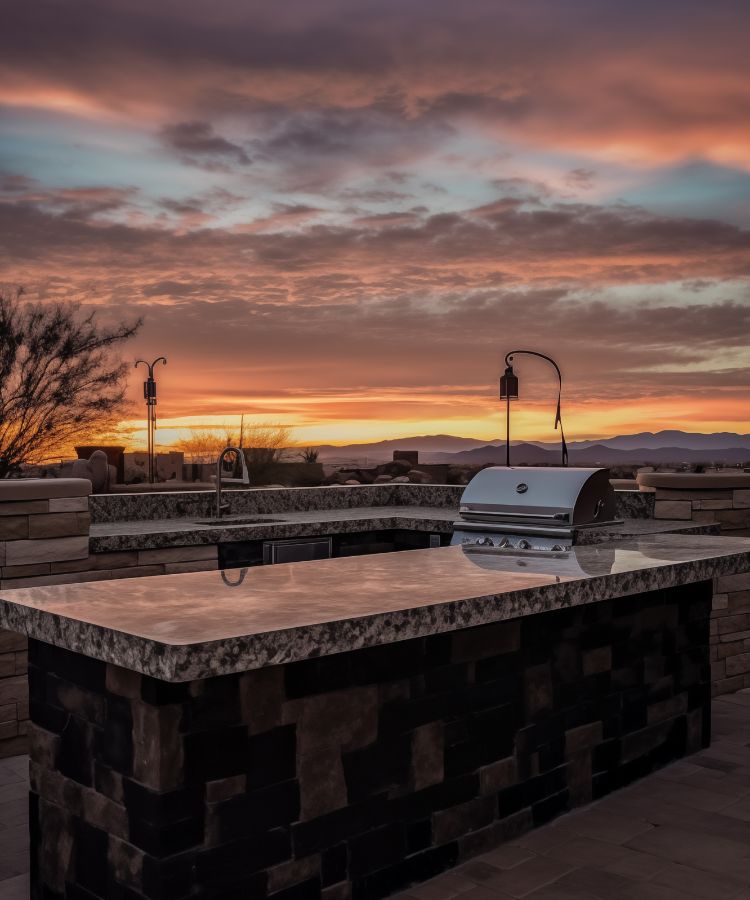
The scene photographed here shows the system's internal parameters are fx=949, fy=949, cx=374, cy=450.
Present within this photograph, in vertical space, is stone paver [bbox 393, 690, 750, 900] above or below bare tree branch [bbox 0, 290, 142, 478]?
below

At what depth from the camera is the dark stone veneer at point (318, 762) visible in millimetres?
2328

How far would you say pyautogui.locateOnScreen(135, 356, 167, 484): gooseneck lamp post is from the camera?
16.5m

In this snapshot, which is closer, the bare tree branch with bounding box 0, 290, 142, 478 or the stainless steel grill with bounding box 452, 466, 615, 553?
the stainless steel grill with bounding box 452, 466, 615, 553

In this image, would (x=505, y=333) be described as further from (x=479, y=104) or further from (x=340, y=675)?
(x=340, y=675)

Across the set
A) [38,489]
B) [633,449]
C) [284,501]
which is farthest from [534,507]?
[633,449]

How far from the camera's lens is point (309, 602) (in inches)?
103

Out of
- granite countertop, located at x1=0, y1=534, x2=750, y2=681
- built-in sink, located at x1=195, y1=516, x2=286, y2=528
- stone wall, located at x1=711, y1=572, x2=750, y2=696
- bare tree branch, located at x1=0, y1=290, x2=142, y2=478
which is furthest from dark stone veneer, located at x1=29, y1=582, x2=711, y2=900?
bare tree branch, located at x1=0, y1=290, x2=142, y2=478

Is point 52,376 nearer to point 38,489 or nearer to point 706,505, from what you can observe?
point 38,489

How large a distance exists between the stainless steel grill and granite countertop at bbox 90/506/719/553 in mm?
113

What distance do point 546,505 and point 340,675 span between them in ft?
7.85

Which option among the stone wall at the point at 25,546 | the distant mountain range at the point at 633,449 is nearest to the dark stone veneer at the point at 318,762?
the stone wall at the point at 25,546

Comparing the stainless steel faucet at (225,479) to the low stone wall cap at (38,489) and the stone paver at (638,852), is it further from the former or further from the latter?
the stone paver at (638,852)

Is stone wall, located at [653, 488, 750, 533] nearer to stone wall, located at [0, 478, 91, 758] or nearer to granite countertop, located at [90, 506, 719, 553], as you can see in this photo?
granite countertop, located at [90, 506, 719, 553]

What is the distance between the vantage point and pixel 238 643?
213cm
